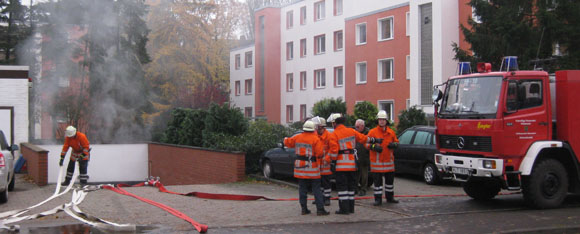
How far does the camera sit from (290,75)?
4494 centimetres

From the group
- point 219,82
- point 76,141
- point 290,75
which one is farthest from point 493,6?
Result: point 219,82

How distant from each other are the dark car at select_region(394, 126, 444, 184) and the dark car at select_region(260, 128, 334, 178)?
2.87 m

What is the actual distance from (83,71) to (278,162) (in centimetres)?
1756

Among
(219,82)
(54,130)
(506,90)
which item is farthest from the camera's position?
(219,82)

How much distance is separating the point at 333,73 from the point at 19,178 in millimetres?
25196

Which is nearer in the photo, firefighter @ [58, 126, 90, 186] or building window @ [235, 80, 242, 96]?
firefighter @ [58, 126, 90, 186]

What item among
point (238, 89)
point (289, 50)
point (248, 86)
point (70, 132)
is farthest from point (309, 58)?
point (70, 132)

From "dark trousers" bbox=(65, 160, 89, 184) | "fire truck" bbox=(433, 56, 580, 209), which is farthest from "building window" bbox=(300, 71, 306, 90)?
"fire truck" bbox=(433, 56, 580, 209)

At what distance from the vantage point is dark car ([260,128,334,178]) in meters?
14.4

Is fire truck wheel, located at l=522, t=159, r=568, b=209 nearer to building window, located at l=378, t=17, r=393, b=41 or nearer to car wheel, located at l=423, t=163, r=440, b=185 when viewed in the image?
car wheel, located at l=423, t=163, r=440, b=185

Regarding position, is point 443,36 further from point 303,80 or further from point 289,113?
point 289,113

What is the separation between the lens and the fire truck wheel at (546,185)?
1020 centimetres

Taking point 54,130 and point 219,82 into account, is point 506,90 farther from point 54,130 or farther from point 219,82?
point 219,82

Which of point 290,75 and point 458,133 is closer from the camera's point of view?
point 458,133
